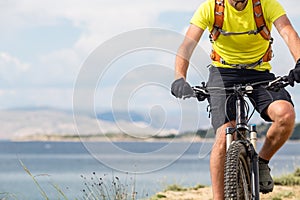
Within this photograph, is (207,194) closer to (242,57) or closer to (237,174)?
(242,57)

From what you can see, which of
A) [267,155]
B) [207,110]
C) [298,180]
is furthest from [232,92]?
[298,180]

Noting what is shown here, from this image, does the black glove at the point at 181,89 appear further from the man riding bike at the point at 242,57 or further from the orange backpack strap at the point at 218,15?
the orange backpack strap at the point at 218,15

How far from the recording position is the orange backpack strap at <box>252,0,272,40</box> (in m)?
6.29

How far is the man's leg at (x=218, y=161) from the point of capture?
6.32 metres

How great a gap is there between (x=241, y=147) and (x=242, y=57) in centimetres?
92

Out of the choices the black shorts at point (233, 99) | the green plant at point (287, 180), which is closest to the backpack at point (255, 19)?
the black shorts at point (233, 99)

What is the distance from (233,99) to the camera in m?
6.37

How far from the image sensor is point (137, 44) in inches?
240

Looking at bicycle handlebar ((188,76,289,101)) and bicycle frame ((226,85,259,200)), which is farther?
bicycle frame ((226,85,259,200))

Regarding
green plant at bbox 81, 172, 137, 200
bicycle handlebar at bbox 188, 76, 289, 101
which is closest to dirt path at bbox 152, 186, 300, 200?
green plant at bbox 81, 172, 137, 200

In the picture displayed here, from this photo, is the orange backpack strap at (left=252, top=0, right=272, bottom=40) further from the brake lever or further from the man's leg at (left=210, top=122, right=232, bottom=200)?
the man's leg at (left=210, top=122, right=232, bottom=200)

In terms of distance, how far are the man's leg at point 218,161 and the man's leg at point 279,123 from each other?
334 millimetres

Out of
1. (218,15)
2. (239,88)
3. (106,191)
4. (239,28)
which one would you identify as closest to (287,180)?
(106,191)

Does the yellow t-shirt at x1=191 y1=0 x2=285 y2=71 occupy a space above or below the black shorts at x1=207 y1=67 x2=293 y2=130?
above
